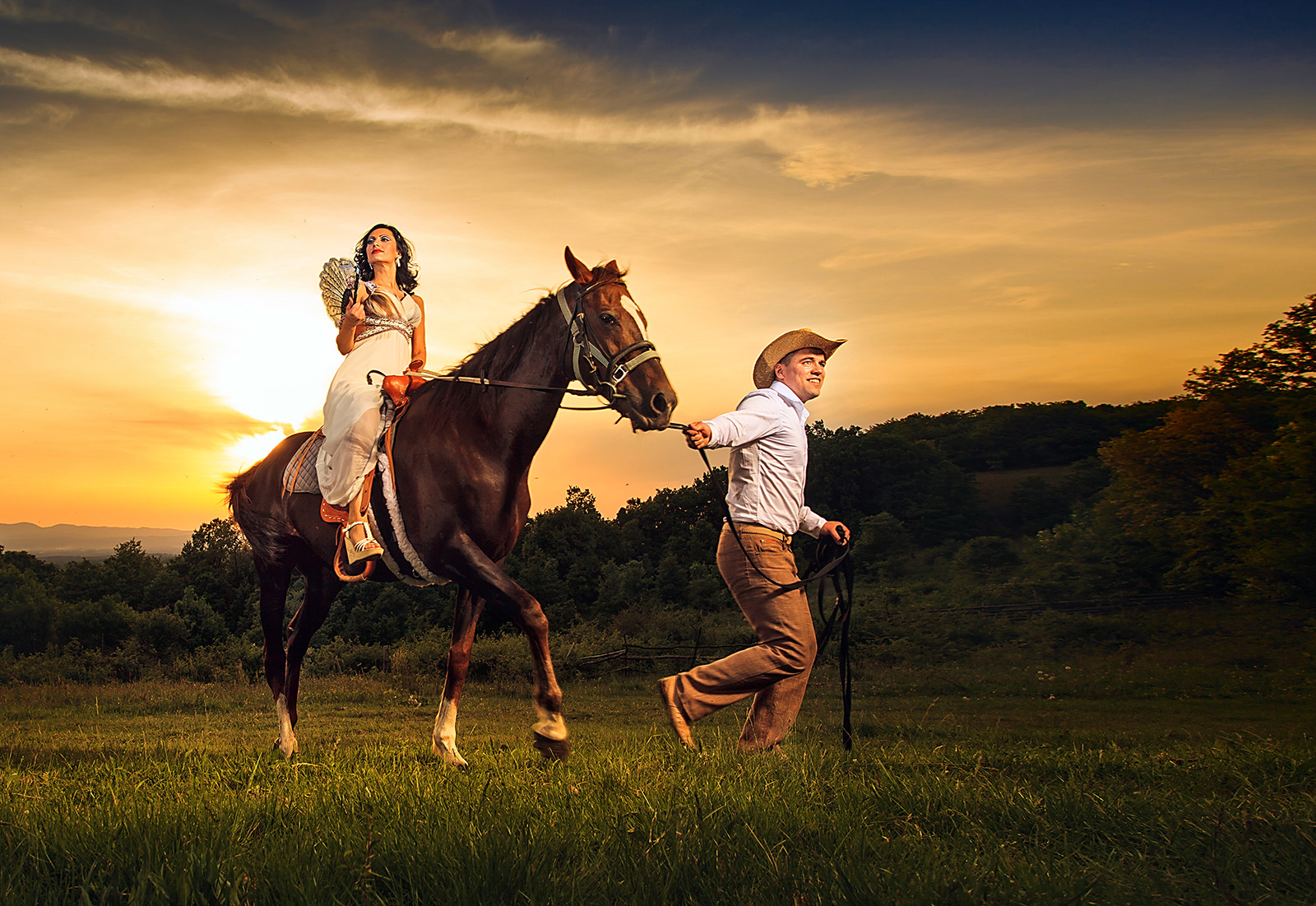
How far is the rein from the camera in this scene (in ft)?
16.7

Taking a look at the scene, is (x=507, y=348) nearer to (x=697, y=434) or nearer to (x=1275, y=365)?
(x=697, y=434)

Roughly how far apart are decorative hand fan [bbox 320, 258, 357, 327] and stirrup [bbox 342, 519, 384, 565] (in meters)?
1.63

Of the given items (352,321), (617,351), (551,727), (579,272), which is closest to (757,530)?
(617,351)

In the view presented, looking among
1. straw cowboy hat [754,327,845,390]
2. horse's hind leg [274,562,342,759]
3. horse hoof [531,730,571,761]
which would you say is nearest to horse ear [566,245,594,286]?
straw cowboy hat [754,327,845,390]

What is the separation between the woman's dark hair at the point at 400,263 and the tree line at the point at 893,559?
16.6 m

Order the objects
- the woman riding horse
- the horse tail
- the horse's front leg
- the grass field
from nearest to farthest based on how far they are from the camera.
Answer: the grass field, the horse's front leg, the woman riding horse, the horse tail

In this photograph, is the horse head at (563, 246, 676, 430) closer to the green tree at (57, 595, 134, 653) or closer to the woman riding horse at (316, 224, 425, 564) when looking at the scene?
the woman riding horse at (316, 224, 425, 564)

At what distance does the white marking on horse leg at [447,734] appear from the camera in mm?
5664

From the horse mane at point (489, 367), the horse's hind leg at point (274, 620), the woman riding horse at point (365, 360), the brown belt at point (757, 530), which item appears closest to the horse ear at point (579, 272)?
the horse mane at point (489, 367)

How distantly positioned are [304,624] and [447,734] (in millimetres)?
2175

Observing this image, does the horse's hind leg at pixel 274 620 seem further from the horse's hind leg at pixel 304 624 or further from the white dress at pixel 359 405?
the white dress at pixel 359 405

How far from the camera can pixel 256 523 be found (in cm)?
763

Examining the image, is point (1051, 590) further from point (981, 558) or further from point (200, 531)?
point (200, 531)

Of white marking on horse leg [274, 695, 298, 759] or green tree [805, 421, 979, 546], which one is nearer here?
white marking on horse leg [274, 695, 298, 759]
